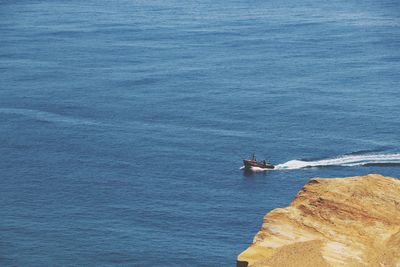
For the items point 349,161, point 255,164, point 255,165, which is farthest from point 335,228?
point 349,161

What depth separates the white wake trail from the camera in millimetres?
184375

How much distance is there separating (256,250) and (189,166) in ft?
398

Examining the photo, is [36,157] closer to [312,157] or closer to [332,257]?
[312,157]

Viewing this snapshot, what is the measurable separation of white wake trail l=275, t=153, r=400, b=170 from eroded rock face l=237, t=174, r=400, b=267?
11644 cm

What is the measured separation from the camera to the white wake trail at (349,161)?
605ft

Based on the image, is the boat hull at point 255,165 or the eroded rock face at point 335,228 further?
the boat hull at point 255,165

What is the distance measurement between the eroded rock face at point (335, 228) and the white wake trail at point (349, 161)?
11644 cm

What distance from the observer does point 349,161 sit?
18725 centimetres

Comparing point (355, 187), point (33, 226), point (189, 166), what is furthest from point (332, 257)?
point (189, 166)

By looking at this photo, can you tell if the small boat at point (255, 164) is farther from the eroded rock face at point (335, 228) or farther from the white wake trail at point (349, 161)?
the eroded rock face at point (335, 228)

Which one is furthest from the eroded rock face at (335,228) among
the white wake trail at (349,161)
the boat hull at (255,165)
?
the white wake trail at (349,161)

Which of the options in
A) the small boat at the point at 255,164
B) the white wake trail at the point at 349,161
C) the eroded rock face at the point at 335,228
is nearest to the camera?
the eroded rock face at the point at 335,228

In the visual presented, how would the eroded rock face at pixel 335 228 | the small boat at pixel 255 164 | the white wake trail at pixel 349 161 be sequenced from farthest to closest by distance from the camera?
the white wake trail at pixel 349 161, the small boat at pixel 255 164, the eroded rock face at pixel 335 228

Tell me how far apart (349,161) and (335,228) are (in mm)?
125027
